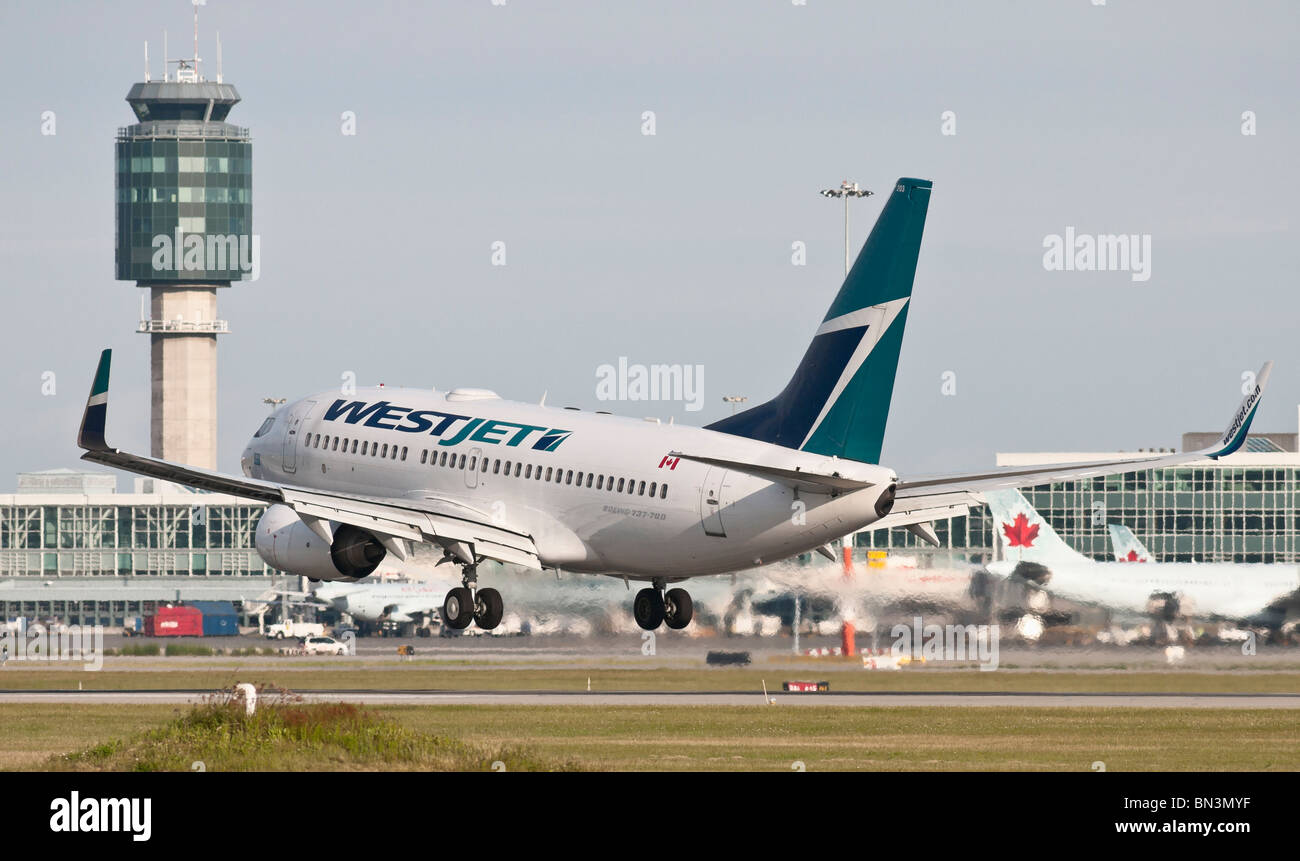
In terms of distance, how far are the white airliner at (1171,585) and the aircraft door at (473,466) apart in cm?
2657

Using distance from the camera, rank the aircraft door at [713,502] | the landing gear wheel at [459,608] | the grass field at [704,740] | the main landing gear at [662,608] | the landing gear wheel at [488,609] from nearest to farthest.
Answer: the grass field at [704,740], the aircraft door at [713,502], the landing gear wheel at [459,608], the landing gear wheel at [488,609], the main landing gear at [662,608]

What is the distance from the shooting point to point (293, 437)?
64.4 metres

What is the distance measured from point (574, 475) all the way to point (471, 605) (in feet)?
19.7

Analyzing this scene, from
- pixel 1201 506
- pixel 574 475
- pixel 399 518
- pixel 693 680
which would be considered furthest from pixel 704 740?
pixel 1201 506

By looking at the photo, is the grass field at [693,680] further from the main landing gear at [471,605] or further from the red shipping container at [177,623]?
the red shipping container at [177,623]

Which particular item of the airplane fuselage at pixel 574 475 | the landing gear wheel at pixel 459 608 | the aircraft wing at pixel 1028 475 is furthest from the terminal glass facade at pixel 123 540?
the aircraft wing at pixel 1028 475

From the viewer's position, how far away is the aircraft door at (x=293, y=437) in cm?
6425

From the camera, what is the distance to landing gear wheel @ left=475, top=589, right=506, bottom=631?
194 ft

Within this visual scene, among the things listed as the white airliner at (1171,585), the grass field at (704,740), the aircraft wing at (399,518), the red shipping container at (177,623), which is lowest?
the red shipping container at (177,623)

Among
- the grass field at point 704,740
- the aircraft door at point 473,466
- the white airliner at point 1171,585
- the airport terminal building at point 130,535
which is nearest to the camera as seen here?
the grass field at point 704,740

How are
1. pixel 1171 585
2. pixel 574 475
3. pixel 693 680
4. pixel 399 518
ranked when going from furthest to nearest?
pixel 1171 585, pixel 693 680, pixel 399 518, pixel 574 475

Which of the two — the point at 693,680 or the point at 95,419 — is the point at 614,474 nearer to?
A: the point at 95,419
